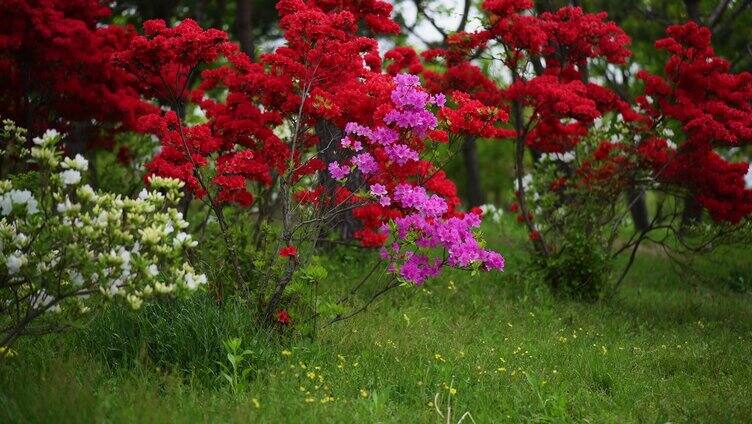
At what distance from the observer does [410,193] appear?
5730 millimetres

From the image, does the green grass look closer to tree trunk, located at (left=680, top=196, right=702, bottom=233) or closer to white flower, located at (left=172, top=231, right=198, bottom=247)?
white flower, located at (left=172, top=231, right=198, bottom=247)

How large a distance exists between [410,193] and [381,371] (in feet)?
4.41

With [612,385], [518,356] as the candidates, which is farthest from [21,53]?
[612,385]

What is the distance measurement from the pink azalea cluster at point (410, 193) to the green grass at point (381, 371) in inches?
29.5

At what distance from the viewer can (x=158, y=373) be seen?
4.89 m

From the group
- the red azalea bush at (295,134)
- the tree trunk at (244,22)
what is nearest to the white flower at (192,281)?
the red azalea bush at (295,134)

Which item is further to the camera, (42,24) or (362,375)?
(42,24)

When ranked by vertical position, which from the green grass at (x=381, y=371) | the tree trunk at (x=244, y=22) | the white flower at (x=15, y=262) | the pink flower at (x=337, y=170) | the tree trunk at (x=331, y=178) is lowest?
the green grass at (x=381, y=371)

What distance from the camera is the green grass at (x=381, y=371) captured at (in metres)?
4.57

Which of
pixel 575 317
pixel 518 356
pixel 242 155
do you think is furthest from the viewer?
pixel 575 317

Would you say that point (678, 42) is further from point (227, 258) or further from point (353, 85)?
point (227, 258)

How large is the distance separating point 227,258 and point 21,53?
3.88 meters

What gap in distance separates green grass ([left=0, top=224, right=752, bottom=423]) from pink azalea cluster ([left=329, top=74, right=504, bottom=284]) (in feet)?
2.46

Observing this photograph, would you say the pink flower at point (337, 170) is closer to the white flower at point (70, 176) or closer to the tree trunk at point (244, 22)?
the white flower at point (70, 176)
